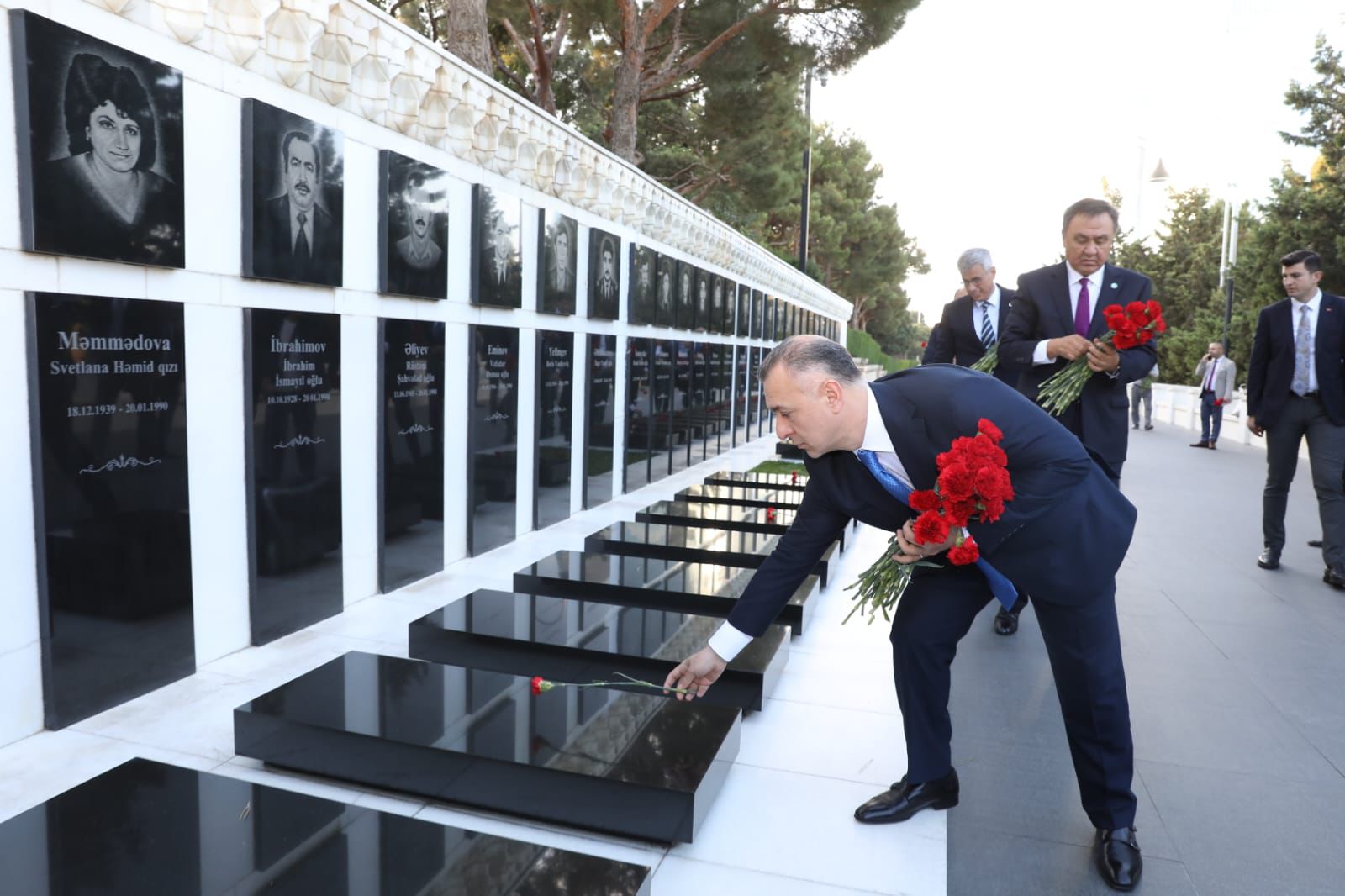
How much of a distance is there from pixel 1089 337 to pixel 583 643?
2.58m

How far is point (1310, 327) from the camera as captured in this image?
589 centimetres

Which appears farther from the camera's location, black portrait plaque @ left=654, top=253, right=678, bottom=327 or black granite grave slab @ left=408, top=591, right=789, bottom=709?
black portrait plaque @ left=654, top=253, right=678, bottom=327

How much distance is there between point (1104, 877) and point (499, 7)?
15.5 metres

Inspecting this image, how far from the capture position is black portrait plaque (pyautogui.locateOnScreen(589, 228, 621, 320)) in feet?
25.5

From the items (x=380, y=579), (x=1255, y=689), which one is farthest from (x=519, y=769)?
(x=1255, y=689)

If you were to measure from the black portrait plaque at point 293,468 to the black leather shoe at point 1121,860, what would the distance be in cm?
342

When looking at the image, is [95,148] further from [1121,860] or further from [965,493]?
[1121,860]

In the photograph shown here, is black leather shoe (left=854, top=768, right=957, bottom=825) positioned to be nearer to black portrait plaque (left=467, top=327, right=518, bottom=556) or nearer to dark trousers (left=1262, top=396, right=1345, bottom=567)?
black portrait plaque (left=467, top=327, right=518, bottom=556)

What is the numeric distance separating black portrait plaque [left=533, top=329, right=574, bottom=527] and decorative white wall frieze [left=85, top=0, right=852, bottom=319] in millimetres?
1195

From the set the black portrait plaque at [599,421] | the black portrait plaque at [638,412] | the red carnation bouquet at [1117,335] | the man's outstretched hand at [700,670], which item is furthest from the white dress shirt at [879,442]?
the black portrait plaque at [638,412]

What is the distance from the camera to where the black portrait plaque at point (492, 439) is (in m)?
5.99

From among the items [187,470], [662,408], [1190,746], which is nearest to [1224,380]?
[662,408]

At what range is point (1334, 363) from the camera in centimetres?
577

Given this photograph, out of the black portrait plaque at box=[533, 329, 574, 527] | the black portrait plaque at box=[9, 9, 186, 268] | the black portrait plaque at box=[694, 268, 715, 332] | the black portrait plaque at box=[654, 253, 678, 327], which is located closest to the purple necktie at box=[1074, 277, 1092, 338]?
the black portrait plaque at box=[9, 9, 186, 268]
